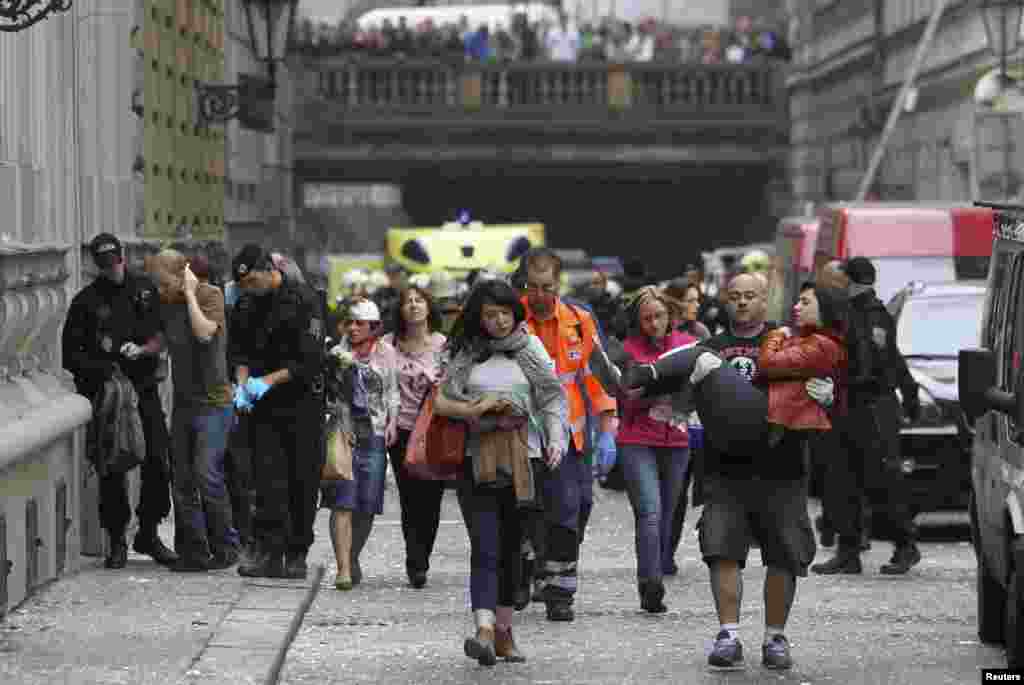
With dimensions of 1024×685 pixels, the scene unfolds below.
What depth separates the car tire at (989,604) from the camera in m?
13.3

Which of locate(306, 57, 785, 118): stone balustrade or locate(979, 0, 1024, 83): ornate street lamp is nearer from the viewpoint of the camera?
locate(979, 0, 1024, 83): ornate street lamp

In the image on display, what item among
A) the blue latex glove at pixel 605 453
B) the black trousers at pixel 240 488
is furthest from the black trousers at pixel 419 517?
the blue latex glove at pixel 605 453

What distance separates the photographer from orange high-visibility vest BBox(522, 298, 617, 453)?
15016 millimetres

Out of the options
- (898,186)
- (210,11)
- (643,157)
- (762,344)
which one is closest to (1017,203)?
(762,344)

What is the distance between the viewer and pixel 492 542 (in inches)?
507

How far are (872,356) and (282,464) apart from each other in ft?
11.5

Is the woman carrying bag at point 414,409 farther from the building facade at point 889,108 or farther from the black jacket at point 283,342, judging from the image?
the building facade at point 889,108

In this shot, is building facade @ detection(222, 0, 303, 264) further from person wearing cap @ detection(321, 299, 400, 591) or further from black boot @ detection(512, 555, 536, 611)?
black boot @ detection(512, 555, 536, 611)

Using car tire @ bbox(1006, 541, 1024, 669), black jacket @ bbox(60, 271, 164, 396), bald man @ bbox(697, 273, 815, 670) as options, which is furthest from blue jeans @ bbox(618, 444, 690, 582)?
car tire @ bbox(1006, 541, 1024, 669)

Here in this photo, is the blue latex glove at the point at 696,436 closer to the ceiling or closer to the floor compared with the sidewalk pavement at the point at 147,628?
closer to the ceiling

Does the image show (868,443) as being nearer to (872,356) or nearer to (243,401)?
(872,356)

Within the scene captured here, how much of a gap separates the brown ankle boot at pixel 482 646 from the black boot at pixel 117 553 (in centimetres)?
402

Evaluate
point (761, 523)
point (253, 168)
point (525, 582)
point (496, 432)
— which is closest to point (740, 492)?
point (761, 523)

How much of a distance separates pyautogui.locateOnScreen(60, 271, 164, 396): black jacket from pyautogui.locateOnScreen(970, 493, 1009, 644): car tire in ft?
15.1
